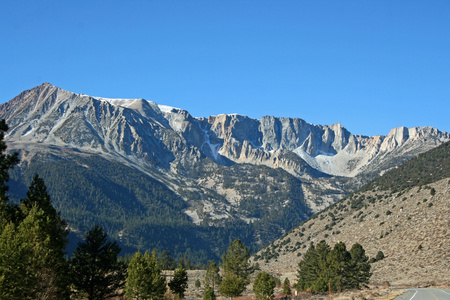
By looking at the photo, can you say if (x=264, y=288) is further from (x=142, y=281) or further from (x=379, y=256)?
(x=379, y=256)

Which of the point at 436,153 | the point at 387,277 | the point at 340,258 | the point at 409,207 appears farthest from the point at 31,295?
the point at 436,153

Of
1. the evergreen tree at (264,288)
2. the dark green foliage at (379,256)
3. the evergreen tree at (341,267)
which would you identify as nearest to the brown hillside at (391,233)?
the dark green foliage at (379,256)

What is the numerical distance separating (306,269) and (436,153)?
11537cm

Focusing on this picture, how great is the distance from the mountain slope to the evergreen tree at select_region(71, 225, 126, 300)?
5015cm

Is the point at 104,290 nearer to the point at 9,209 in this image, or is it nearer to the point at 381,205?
the point at 9,209

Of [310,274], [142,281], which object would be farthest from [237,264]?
[142,281]

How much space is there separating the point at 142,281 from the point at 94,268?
10.7 meters

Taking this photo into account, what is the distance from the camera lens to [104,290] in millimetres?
52094

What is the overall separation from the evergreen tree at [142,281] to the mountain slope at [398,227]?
42821 mm

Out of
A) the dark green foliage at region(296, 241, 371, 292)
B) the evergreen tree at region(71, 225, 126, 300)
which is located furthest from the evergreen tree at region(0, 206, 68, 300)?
the dark green foliage at region(296, 241, 371, 292)

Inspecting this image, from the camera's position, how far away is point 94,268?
169 ft

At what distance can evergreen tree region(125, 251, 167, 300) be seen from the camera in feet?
198

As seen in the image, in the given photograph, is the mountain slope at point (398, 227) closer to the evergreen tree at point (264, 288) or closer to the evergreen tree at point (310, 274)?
the evergreen tree at point (310, 274)

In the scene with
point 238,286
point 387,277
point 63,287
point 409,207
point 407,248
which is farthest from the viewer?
point 409,207
